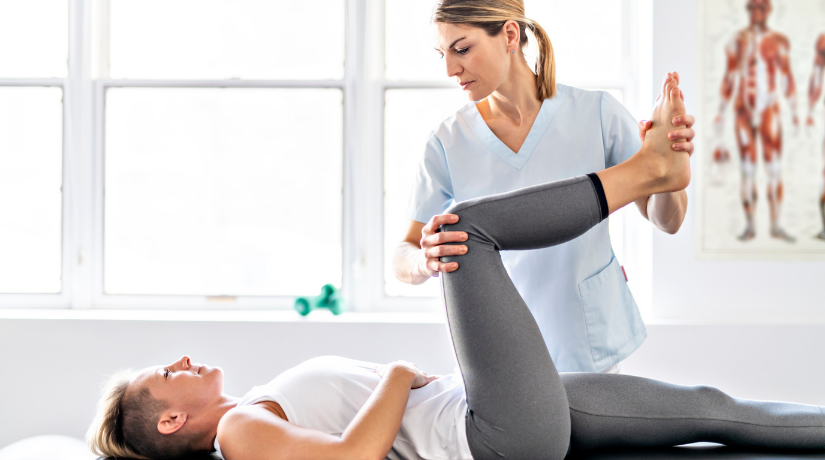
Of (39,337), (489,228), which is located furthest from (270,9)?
(489,228)

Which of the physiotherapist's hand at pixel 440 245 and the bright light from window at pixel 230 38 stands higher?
the bright light from window at pixel 230 38

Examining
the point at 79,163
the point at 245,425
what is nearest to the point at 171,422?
the point at 245,425

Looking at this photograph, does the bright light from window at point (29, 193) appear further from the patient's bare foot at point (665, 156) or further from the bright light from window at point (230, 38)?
the patient's bare foot at point (665, 156)

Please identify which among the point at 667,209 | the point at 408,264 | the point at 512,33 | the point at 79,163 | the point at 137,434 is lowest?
the point at 137,434

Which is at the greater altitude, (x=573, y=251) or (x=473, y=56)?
(x=473, y=56)

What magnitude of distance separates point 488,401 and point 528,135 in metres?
0.65

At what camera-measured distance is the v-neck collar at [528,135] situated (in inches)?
51.5

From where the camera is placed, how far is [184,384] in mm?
1265

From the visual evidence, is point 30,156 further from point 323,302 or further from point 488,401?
point 488,401

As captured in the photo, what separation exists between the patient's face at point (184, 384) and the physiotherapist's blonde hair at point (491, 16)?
1000 millimetres

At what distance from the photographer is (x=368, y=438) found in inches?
38.2

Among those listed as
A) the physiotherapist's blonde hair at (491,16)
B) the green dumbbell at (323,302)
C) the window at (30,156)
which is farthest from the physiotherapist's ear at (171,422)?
the window at (30,156)

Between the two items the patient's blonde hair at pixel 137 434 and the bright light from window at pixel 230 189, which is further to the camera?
the bright light from window at pixel 230 189

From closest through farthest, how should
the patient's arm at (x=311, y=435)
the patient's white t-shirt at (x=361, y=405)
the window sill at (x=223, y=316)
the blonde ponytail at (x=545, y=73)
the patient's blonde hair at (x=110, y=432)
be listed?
the patient's arm at (x=311, y=435), the patient's white t-shirt at (x=361, y=405), the patient's blonde hair at (x=110, y=432), the blonde ponytail at (x=545, y=73), the window sill at (x=223, y=316)
